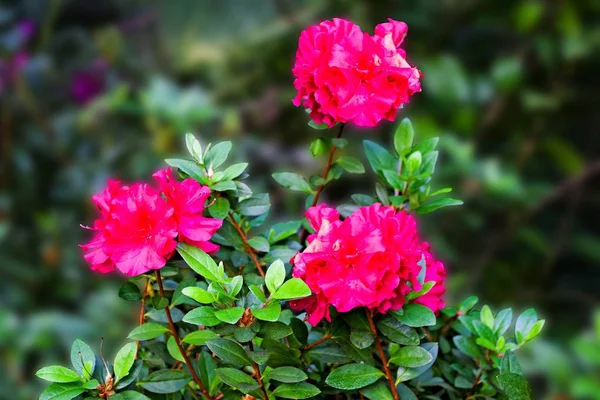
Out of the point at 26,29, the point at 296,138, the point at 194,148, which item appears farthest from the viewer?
the point at 296,138

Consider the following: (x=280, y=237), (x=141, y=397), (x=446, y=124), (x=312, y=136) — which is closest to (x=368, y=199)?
(x=280, y=237)

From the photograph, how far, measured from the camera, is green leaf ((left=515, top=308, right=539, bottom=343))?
68 cm

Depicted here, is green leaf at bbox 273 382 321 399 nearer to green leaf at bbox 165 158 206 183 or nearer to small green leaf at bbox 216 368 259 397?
small green leaf at bbox 216 368 259 397

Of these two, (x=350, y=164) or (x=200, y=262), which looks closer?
(x=200, y=262)

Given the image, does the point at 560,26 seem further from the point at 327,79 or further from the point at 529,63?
the point at 327,79

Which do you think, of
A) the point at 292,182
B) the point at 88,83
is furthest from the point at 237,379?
the point at 88,83

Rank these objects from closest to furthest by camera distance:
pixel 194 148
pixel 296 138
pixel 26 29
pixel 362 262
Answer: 1. pixel 362 262
2. pixel 194 148
3. pixel 26 29
4. pixel 296 138

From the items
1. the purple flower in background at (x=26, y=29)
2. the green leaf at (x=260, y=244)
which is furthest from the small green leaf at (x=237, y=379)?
the purple flower in background at (x=26, y=29)

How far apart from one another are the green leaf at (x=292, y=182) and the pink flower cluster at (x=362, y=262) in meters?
Answer: 0.14

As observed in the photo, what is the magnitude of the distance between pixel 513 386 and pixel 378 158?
0.24 meters

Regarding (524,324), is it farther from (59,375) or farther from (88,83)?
(88,83)

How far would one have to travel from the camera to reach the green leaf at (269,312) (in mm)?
562

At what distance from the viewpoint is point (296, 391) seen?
599mm

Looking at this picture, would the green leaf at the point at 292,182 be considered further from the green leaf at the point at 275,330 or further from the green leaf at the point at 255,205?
the green leaf at the point at 275,330
